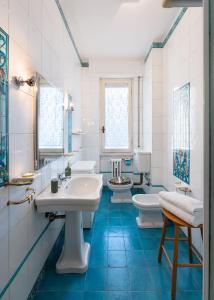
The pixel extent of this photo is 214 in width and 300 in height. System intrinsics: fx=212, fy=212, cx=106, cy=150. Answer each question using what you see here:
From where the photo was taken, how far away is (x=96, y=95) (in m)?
4.29

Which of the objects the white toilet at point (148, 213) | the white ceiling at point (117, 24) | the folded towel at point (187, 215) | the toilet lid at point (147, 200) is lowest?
the white toilet at point (148, 213)

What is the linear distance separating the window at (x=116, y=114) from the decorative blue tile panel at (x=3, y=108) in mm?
3277

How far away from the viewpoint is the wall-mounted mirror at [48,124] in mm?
1714

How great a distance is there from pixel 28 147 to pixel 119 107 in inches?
124

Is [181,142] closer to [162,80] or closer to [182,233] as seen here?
[182,233]

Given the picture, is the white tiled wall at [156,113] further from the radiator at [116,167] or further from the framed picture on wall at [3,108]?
the framed picture on wall at [3,108]

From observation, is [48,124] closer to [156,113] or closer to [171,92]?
[171,92]

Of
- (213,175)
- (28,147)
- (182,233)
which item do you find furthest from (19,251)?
(182,233)

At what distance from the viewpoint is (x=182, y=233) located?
2.55m

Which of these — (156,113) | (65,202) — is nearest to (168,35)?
(156,113)

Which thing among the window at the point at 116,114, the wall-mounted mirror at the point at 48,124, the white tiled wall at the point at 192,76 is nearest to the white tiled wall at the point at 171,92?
the white tiled wall at the point at 192,76

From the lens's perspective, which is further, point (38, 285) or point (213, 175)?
point (38, 285)

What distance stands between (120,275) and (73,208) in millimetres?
762

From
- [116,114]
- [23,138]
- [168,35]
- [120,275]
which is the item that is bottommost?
[120,275]
